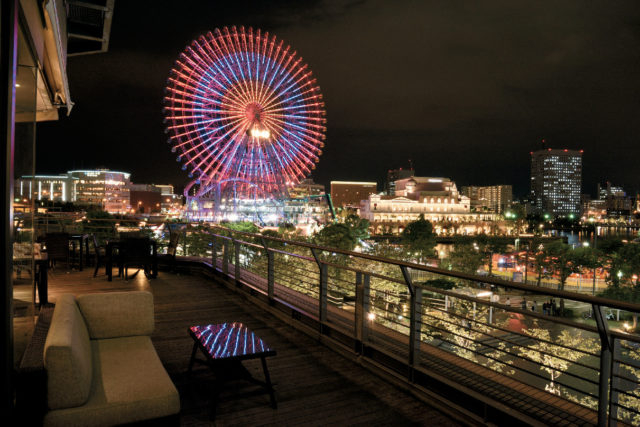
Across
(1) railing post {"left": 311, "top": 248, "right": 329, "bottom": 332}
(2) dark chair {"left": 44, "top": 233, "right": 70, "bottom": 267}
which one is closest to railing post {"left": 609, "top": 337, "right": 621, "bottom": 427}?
(1) railing post {"left": 311, "top": 248, "right": 329, "bottom": 332}

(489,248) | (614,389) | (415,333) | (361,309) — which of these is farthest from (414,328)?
(489,248)

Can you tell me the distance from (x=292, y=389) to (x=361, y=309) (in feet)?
3.64

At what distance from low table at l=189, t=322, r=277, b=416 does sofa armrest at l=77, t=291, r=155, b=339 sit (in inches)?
18.4

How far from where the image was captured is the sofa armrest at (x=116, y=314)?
151 inches

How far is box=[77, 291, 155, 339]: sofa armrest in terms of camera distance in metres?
3.83

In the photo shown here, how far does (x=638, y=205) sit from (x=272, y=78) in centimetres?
21886

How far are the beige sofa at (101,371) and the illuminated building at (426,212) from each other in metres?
106

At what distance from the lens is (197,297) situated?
818 centimetres

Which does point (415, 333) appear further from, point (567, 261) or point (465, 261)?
point (465, 261)

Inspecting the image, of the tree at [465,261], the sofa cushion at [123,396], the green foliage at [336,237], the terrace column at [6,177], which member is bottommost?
the tree at [465,261]

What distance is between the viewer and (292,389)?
415 centimetres

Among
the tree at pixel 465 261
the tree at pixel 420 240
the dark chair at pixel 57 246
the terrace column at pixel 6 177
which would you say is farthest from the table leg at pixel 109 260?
the tree at pixel 420 240

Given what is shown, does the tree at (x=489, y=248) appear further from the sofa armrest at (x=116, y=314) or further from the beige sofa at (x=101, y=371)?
the beige sofa at (x=101, y=371)

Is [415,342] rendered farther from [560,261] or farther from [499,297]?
[560,261]
